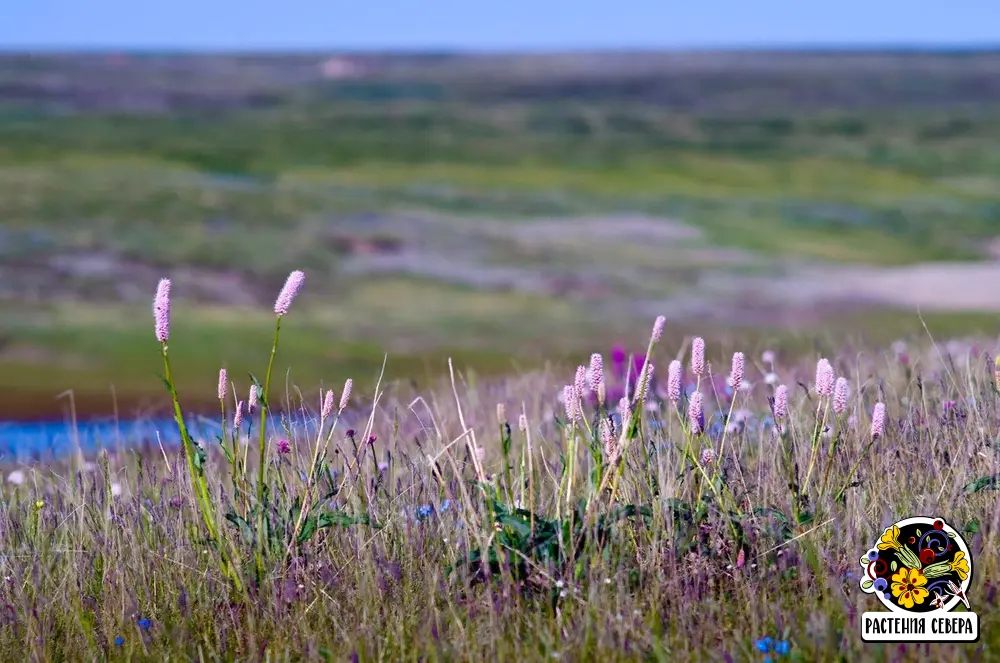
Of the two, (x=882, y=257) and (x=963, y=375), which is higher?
(x=963, y=375)

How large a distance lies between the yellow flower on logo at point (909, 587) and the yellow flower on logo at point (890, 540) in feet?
0.24

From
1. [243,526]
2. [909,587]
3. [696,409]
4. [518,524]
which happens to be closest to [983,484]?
[909,587]

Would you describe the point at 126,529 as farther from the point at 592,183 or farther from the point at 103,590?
the point at 592,183

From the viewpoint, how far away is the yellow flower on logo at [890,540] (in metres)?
2.98

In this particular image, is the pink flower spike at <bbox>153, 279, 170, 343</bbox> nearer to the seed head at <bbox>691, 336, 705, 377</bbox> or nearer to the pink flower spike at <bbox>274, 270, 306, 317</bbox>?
the pink flower spike at <bbox>274, 270, 306, 317</bbox>

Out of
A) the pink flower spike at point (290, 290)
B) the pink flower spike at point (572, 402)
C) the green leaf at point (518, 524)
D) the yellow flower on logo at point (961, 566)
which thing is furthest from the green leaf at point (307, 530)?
the yellow flower on logo at point (961, 566)

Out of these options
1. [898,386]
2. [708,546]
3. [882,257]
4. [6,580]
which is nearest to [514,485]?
[708,546]

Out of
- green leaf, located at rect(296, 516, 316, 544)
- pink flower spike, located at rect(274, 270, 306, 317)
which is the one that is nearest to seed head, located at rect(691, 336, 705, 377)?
pink flower spike, located at rect(274, 270, 306, 317)

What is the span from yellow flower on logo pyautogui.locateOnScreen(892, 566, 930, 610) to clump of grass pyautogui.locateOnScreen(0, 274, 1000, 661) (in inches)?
3.3

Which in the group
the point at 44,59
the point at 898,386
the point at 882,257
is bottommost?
the point at 882,257

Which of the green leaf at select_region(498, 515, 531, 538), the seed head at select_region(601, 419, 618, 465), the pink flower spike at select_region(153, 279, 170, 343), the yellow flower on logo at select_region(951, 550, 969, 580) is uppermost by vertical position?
the pink flower spike at select_region(153, 279, 170, 343)

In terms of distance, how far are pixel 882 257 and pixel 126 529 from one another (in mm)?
14276

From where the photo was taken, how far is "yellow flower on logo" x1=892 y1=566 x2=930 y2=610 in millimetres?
2842

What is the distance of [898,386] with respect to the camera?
5562mm
